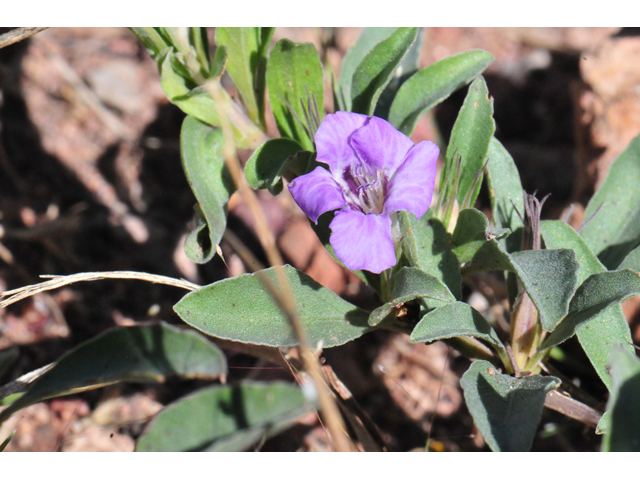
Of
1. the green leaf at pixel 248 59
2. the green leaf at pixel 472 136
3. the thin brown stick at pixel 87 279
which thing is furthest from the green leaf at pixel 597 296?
the green leaf at pixel 248 59

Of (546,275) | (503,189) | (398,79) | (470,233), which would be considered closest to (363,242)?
(470,233)

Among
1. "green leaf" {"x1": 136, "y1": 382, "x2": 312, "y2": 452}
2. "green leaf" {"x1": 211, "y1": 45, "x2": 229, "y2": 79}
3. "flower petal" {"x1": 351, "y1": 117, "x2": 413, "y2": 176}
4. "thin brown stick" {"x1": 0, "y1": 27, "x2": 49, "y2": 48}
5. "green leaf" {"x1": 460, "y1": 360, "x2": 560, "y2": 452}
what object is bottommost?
"green leaf" {"x1": 136, "y1": 382, "x2": 312, "y2": 452}

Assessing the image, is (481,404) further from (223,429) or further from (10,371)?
(10,371)

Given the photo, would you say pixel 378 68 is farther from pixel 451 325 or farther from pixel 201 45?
pixel 451 325

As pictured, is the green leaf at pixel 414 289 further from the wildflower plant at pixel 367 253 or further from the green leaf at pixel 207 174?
the green leaf at pixel 207 174

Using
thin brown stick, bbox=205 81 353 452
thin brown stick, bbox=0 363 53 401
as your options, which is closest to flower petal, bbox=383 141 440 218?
thin brown stick, bbox=205 81 353 452

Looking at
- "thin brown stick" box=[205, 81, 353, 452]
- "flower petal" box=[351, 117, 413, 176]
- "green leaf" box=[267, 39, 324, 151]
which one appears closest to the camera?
"thin brown stick" box=[205, 81, 353, 452]

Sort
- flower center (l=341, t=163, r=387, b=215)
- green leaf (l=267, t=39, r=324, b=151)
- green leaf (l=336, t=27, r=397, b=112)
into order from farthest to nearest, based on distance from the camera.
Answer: green leaf (l=336, t=27, r=397, b=112), green leaf (l=267, t=39, r=324, b=151), flower center (l=341, t=163, r=387, b=215)

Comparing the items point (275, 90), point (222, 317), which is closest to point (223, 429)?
point (222, 317)

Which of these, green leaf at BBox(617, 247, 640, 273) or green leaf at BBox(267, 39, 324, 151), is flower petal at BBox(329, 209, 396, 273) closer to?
green leaf at BBox(267, 39, 324, 151)
